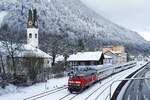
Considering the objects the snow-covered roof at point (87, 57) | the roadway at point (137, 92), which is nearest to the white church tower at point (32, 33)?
the snow-covered roof at point (87, 57)

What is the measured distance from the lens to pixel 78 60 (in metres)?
A: 81.3

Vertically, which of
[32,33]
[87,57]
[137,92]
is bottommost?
[137,92]

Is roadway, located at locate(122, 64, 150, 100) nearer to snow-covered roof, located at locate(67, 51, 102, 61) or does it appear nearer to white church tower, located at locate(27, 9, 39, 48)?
snow-covered roof, located at locate(67, 51, 102, 61)

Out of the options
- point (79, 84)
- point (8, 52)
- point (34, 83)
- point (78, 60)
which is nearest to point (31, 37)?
point (78, 60)

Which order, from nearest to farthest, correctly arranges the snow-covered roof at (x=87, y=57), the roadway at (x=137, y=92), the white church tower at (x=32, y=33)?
the roadway at (x=137, y=92), the snow-covered roof at (x=87, y=57), the white church tower at (x=32, y=33)

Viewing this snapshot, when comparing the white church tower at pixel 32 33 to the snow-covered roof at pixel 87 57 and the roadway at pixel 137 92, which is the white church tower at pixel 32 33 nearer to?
the snow-covered roof at pixel 87 57

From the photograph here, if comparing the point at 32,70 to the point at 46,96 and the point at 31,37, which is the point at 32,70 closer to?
the point at 46,96

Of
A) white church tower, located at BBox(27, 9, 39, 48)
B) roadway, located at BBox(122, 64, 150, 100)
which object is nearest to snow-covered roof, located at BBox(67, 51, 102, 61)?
white church tower, located at BBox(27, 9, 39, 48)

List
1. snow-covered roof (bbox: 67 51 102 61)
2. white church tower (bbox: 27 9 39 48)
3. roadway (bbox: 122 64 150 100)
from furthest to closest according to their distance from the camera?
white church tower (bbox: 27 9 39 48) → snow-covered roof (bbox: 67 51 102 61) → roadway (bbox: 122 64 150 100)

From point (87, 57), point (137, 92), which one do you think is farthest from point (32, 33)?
point (137, 92)

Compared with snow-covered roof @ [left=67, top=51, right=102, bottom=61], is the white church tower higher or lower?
higher

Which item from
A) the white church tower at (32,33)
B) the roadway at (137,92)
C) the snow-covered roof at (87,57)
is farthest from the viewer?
the white church tower at (32,33)

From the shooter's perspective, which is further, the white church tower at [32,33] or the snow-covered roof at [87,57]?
the white church tower at [32,33]

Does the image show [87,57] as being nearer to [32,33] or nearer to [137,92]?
[32,33]
